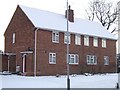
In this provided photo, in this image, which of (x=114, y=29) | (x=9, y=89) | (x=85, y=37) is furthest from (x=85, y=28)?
(x=9, y=89)

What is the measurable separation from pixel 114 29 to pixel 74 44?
27.1 m

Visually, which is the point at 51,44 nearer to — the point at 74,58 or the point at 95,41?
the point at 74,58

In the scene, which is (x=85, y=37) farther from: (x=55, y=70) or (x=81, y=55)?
(x=55, y=70)

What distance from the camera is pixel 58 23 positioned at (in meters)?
41.2

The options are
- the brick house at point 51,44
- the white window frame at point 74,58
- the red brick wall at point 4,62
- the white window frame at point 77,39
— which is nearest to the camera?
the brick house at point 51,44

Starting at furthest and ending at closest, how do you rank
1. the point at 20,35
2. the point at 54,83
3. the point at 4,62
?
the point at 4,62
the point at 20,35
the point at 54,83

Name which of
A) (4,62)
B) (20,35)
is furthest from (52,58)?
(4,62)

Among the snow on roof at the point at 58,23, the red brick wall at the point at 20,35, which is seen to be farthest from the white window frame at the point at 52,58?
the snow on roof at the point at 58,23

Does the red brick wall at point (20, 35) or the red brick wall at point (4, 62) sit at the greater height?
the red brick wall at point (20, 35)

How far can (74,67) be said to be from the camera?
135 feet

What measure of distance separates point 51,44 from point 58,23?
442 centimetres

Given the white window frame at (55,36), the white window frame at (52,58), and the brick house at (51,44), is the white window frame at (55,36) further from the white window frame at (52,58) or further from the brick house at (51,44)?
the white window frame at (52,58)

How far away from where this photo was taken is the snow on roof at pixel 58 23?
38375 mm

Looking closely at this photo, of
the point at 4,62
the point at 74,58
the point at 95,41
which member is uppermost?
the point at 95,41
